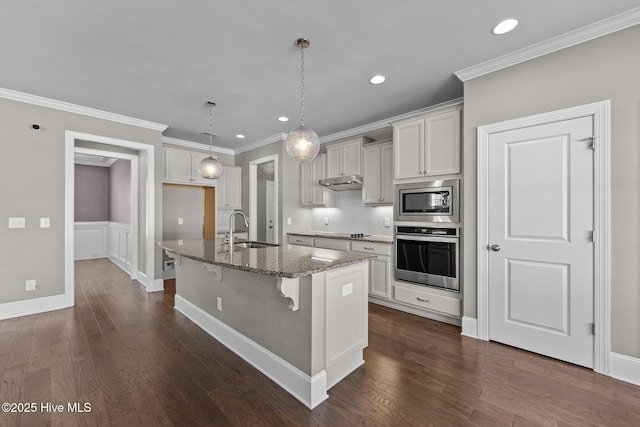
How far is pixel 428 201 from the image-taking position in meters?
3.16

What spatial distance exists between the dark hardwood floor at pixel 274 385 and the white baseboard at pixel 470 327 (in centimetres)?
8

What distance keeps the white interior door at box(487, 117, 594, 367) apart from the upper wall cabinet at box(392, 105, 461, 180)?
46cm

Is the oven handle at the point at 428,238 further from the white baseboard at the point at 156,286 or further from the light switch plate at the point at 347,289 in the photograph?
the white baseboard at the point at 156,286

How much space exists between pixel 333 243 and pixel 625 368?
2.99m

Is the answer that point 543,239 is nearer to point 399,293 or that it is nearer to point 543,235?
point 543,235

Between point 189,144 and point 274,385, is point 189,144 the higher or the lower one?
the higher one

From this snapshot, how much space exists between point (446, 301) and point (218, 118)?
12.8 feet

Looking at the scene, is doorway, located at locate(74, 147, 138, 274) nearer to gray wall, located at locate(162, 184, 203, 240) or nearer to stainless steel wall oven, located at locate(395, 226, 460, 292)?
gray wall, located at locate(162, 184, 203, 240)

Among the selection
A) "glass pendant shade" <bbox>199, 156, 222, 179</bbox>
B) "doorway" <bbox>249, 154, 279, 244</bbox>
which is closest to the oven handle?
"glass pendant shade" <bbox>199, 156, 222, 179</bbox>

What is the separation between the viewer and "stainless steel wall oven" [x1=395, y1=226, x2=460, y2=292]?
295 cm

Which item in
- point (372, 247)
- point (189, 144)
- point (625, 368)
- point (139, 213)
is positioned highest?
point (189, 144)

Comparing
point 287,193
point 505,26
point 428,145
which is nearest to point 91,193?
point 287,193

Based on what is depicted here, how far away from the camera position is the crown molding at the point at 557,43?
1956mm

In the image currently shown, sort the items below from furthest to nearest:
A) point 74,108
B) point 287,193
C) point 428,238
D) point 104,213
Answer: point 104,213 < point 287,193 < point 74,108 < point 428,238
